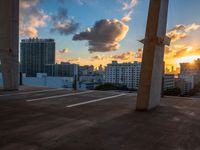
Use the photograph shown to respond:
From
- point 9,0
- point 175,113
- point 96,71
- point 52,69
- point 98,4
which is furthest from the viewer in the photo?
point 96,71

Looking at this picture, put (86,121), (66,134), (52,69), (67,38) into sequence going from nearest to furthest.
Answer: (66,134) < (86,121) < (67,38) < (52,69)

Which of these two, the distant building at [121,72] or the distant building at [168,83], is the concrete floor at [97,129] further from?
the distant building at [121,72]

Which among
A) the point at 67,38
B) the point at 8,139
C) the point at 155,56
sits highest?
the point at 67,38

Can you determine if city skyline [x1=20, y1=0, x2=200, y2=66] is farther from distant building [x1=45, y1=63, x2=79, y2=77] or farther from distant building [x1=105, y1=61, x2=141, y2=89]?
distant building [x1=45, y1=63, x2=79, y2=77]

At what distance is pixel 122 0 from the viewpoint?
1463cm

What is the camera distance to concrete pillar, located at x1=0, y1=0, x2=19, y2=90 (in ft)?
40.9

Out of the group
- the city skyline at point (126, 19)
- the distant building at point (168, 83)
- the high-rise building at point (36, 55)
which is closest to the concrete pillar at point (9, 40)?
the city skyline at point (126, 19)

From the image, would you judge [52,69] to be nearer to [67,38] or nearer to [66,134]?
[67,38]

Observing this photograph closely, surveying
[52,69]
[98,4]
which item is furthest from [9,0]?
[52,69]

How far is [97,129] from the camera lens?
196 inches

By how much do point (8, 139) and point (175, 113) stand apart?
→ 4.67 m

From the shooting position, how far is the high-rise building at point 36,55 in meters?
44.1

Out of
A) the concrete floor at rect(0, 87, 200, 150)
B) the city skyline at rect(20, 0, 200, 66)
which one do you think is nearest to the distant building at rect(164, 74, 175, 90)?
the city skyline at rect(20, 0, 200, 66)

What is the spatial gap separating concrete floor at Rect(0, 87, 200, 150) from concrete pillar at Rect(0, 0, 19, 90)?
569cm
